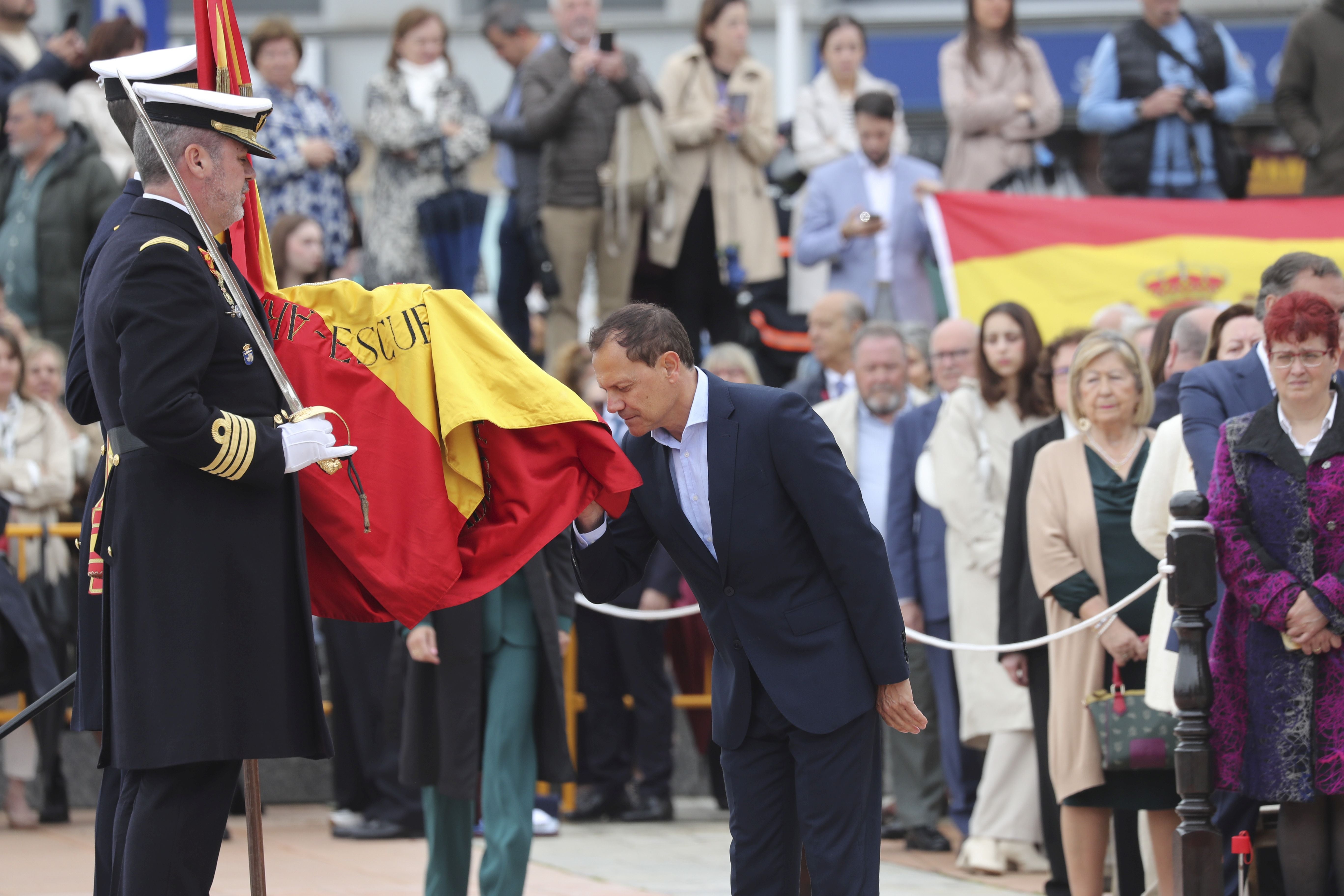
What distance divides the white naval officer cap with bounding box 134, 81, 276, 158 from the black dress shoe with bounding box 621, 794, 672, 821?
5.52 metres

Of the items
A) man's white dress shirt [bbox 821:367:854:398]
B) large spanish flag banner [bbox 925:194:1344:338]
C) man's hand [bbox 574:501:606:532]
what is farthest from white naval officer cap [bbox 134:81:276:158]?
large spanish flag banner [bbox 925:194:1344:338]

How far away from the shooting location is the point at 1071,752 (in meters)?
6.57

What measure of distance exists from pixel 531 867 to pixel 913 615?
2.15 meters

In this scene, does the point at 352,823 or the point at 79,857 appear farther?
the point at 352,823

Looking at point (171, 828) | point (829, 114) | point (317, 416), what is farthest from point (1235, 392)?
point (829, 114)

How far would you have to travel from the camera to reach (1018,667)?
23.4 ft

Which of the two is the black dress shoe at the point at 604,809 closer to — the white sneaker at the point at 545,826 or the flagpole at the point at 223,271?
the white sneaker at the point at 545,826

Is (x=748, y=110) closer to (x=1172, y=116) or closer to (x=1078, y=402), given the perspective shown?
(x=1172, y=116)

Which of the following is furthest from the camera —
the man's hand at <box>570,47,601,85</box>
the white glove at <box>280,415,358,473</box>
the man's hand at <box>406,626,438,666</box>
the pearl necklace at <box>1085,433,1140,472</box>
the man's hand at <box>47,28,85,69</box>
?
the man's hand at <box>47,28,85,69</box>

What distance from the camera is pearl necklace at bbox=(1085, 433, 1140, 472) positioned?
22.8ft

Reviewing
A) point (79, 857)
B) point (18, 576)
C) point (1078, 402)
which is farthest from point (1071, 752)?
point (18, 576)

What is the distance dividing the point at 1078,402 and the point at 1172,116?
474 centimetres

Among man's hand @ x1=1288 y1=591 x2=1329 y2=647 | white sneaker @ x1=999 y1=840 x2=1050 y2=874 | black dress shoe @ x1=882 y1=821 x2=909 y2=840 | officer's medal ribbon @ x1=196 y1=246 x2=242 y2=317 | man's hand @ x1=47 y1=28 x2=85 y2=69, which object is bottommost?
black dress shoe @ x1=882 y1=821 x2=909 y2=840

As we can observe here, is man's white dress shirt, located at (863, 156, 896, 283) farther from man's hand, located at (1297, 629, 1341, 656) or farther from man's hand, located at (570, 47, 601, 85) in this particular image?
man's hand, located at (1297, 629, 1341, 656)
